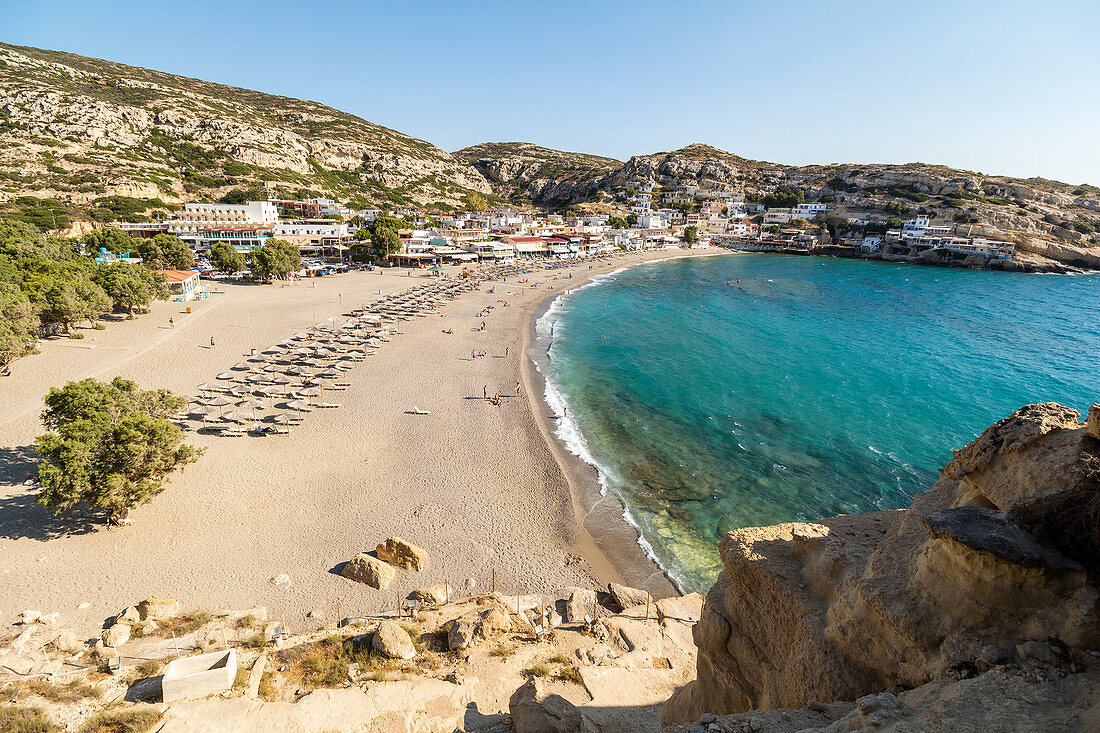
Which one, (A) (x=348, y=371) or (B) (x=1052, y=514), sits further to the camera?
(A) (x=348, y=371)

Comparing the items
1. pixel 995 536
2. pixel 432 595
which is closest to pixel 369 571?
pixel 432 595

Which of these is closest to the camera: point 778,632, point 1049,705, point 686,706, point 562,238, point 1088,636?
point 1049,705

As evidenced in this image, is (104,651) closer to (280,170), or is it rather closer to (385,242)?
(385,242)

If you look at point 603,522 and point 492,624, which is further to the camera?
point 603,522

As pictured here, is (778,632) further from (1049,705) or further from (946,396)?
(946,396)

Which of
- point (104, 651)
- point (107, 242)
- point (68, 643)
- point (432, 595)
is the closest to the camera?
point (104, 651)

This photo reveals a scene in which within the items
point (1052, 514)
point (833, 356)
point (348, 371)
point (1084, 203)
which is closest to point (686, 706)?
point (1052, 514)

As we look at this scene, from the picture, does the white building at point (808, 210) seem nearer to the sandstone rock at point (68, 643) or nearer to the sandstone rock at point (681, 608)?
the sandstone rock at point (681, 608)
